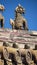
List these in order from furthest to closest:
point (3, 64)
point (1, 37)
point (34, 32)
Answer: point (34, 32) → point (1, 37) → point (3, 64)

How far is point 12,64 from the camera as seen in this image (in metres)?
11.3

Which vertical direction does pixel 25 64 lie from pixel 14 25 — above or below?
below

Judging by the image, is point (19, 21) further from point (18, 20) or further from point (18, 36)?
point (18, 36)

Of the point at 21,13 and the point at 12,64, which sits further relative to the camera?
the point at 21,13

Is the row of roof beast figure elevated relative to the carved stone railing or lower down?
elevated

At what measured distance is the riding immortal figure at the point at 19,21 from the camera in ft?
51.8

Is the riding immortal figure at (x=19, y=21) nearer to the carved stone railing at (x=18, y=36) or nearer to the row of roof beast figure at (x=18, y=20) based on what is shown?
the row of roof beast figure at (x=18, y=20)

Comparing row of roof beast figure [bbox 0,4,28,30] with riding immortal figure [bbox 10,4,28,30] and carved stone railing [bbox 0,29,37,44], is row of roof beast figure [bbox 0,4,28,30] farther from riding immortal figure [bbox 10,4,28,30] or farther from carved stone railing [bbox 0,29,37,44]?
carved stone railing [bbox 0,29,37,44]

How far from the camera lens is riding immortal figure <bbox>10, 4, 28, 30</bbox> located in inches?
622

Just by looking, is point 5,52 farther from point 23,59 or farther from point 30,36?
point 30,36

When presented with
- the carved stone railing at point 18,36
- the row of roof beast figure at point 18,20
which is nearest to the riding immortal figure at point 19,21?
the row of roof beast figure at point 18,20

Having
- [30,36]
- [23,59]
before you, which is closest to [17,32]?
[30,36]

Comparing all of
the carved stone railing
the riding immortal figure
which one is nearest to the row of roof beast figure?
the riding immortal figure

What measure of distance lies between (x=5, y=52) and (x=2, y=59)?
0.87 ft
